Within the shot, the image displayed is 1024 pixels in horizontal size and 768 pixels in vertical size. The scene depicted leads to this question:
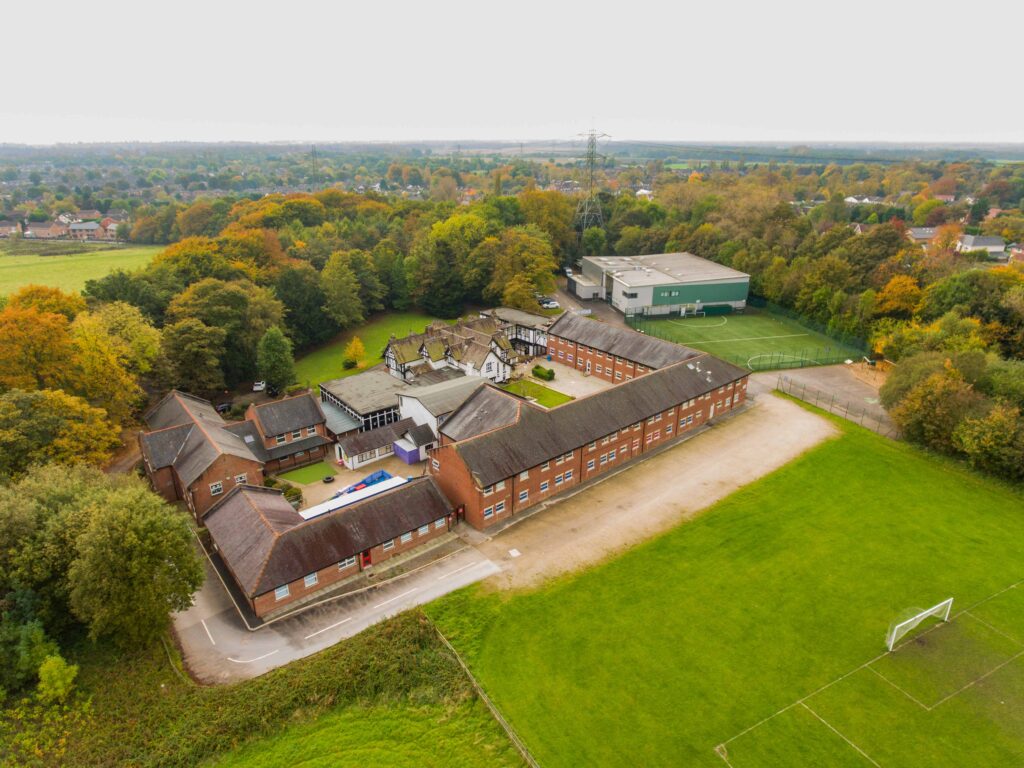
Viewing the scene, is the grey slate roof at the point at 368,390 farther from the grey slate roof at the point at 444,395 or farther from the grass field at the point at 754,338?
the grass field at the point at 754,338

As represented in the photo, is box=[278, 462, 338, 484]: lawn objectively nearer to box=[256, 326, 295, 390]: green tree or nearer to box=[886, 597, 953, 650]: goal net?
box=[256, 326, 295, 390]: green tree

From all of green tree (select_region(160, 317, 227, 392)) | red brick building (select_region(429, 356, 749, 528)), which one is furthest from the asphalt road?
green tree (select_region(160, 317, 227, 392))

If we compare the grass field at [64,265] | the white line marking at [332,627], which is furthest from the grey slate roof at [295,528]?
the grass field at [64,265]

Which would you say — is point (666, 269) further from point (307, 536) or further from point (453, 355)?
point (307, 536)

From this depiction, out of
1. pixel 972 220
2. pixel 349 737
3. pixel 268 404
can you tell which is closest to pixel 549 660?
pixel 349 737

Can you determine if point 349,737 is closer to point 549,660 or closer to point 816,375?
point 549,660

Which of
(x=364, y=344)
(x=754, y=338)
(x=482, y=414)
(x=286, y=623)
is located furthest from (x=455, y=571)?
(x=754, y=338)
